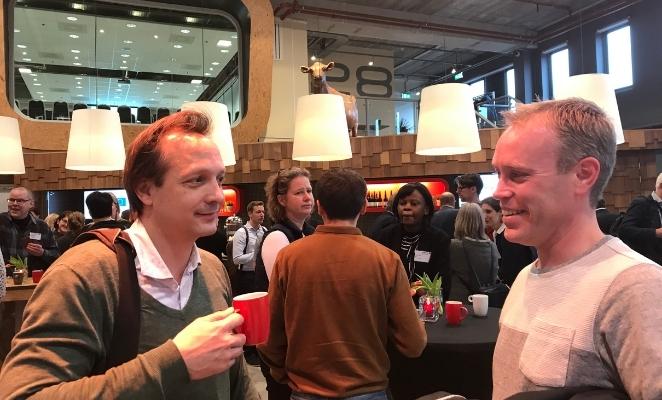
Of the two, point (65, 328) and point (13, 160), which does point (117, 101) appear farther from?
point (65, 328)

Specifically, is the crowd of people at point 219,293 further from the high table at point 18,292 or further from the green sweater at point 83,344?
the high table at point 18,292

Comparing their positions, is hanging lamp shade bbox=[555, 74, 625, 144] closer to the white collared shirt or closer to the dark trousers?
the white collared shirt

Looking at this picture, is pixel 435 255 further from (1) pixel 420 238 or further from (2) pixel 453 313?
(2) pixel 453 313

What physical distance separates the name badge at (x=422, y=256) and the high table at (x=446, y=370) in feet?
1.49

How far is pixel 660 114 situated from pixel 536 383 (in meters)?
12.7

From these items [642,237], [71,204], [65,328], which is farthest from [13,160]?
[71,204]

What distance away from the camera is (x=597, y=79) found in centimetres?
246

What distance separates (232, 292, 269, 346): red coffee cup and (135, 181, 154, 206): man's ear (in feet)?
1.14

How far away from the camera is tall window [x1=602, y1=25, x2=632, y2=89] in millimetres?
12234

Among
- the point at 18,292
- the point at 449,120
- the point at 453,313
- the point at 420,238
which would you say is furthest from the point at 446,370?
the point at 18,292

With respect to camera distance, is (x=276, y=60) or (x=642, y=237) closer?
(x=642, y=237)

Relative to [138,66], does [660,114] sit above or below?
below

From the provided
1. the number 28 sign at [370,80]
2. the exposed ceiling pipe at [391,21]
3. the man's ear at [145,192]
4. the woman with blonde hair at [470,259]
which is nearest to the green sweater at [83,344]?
the man's ear at [145,192]

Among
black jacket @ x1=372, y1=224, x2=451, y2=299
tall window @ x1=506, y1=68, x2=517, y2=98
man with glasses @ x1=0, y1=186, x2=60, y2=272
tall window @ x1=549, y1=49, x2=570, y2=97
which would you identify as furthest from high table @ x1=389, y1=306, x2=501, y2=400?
tall window @ x1=506, y1=68, x2=517, y2=98
